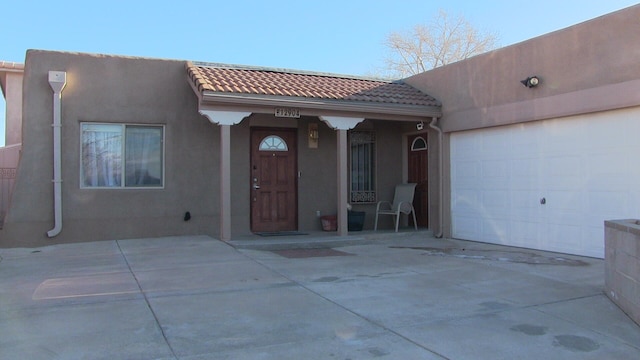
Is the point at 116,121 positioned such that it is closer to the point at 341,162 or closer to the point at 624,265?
the point at 341,162

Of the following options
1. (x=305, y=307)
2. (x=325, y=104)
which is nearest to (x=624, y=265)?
(x=305, y=307)

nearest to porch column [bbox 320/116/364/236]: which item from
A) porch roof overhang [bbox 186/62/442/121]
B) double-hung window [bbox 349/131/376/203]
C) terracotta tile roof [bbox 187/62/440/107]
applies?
porch roof overhang [bbox 186/62/442/121]

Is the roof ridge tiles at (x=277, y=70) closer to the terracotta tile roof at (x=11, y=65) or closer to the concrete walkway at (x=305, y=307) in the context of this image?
the concrete walkway at (x=305, y=307)

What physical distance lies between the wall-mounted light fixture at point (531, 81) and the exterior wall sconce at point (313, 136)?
473 centimetres

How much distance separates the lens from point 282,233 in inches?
449

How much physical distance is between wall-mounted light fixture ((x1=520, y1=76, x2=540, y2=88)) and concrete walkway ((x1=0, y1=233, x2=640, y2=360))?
3082mm

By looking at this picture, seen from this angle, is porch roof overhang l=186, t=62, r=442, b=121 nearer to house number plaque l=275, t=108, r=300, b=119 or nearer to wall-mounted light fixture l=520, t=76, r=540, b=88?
house number plaque l=275, t=108, r=300, b=119

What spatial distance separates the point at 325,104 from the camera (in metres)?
10.5

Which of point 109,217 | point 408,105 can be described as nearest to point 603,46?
point 408,105

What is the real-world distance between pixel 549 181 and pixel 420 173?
13.0 feet

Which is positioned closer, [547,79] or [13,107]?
[547,79]

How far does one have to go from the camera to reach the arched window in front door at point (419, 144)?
12.7 metres

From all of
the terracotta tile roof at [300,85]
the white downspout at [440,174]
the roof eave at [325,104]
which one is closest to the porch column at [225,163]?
the roof eave at [325,104]

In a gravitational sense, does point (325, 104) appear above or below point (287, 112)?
above
